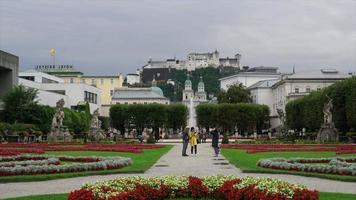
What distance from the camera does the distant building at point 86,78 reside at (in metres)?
156

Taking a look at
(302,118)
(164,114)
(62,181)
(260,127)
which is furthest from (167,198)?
Result: (260,127)

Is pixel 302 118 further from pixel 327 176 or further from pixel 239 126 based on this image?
pixel 327 176

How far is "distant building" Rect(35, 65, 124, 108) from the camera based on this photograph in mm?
156500

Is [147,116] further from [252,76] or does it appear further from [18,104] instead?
[252,76]

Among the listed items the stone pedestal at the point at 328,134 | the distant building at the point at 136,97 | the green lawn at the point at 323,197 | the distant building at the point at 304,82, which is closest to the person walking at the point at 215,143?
the green lawn at the point at 323,197

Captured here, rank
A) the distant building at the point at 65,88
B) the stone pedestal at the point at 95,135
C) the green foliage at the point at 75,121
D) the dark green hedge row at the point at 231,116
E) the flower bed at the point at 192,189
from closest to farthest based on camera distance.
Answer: the flower bed at the point at 192,189 < the stone pedestal at the point at 95,135 < the green foliage at the point at 75,121 < the dark green hedge row at the point at 231,116 < the distant building at the point at 65,88

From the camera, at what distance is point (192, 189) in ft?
46.2

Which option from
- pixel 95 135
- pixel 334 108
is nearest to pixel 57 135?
pixel 95 135

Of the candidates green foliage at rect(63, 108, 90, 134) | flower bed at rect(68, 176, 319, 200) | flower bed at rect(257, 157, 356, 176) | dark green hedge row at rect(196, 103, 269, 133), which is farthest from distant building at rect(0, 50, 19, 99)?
flower bed at rect(68, 176, 319, 200)

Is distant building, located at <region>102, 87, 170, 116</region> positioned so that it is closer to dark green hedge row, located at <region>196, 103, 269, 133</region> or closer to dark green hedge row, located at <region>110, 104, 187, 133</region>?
dark green hedge row, located at <region>110, 104, 187, 133</region>

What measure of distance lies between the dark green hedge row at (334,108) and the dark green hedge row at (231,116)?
33.6 ft

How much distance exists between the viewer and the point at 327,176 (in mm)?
19969

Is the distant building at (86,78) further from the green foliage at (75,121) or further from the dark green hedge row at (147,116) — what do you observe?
the green foliage at (75,121)

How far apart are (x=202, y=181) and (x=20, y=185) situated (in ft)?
23.3
